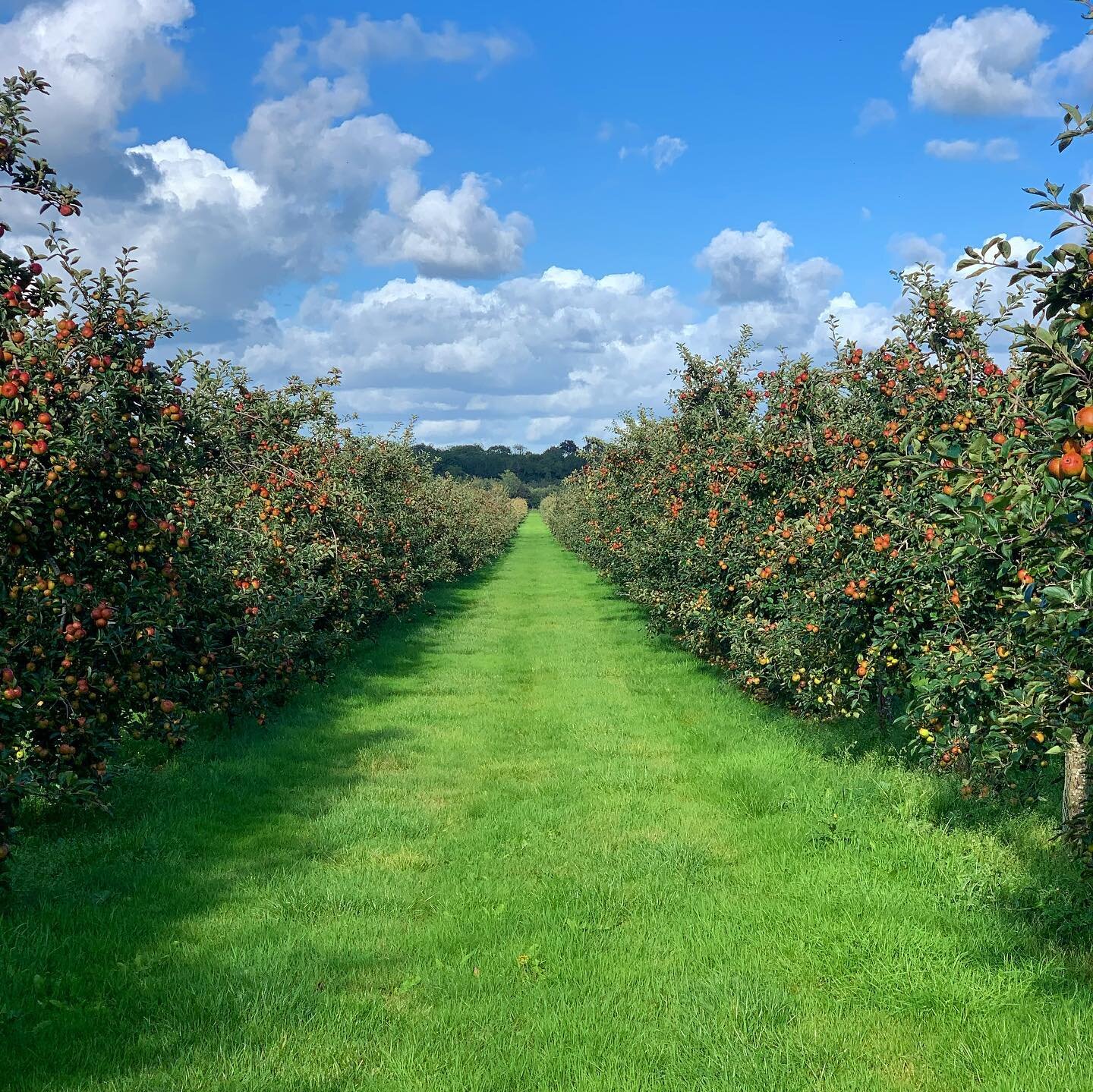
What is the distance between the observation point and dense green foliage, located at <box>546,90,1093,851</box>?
3836 millimetres

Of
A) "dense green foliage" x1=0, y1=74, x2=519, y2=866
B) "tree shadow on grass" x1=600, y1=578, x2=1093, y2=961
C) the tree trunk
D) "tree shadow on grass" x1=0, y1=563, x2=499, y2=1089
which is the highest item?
"dense green foliage" x1=0, y1=74, x2=519, y2=866

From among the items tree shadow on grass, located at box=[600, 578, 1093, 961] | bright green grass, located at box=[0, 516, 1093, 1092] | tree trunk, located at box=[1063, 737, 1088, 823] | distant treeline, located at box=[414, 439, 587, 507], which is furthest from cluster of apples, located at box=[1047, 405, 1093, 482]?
distant treeline, located at box=[414, 439, 587, 507]

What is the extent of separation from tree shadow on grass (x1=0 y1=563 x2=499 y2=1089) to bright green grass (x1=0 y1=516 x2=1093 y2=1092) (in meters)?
0.02

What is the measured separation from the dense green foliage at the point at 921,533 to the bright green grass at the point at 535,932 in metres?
0.94

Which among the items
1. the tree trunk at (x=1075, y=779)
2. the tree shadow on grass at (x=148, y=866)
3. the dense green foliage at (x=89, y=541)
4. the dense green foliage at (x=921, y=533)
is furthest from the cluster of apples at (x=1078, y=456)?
the dense green foliage at (x=89, y=541)

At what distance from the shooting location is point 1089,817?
4805mm

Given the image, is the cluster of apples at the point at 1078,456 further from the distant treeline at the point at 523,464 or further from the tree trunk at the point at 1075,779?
the distant treeline at the point at 523,464

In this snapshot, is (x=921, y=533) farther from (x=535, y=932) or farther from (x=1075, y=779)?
(x=535, y=932)

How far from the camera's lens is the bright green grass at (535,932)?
4484 mm

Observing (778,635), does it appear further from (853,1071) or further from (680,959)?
(853,1071)

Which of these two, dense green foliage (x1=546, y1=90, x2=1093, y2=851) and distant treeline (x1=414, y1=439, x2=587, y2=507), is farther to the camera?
distant treeline (x1=414, y1=439, x2=587, y2=507)

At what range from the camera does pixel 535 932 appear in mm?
5965

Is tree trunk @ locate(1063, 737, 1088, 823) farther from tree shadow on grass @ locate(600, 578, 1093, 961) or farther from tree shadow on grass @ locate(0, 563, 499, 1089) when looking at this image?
tree shadow on grass @ locate(0, 563, 499, 1089)

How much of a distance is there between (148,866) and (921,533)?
255 inches
